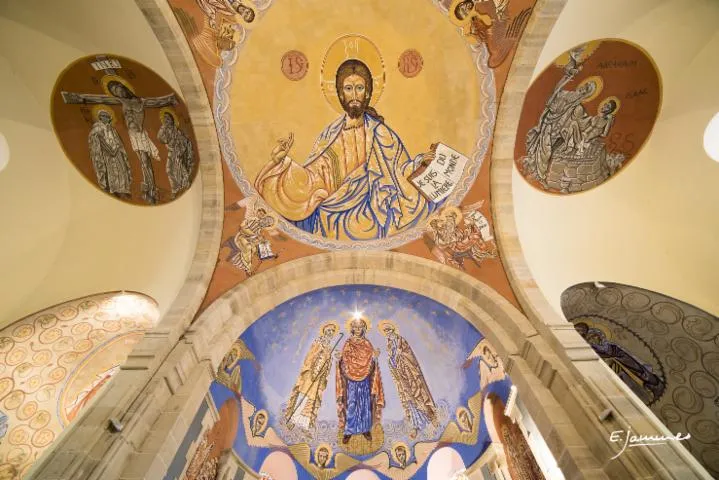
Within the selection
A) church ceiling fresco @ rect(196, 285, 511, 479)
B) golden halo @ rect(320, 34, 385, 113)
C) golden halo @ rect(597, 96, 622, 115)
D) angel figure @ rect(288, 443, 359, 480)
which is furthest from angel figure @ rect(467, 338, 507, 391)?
golden halo @ rect(320, 34, 385, 113)

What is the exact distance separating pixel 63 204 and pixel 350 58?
6.07 metres

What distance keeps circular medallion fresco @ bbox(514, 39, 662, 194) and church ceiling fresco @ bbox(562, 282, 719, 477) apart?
2.32 metres

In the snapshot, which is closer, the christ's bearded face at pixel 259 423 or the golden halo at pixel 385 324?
the christ's bearded face at pixel 259 423

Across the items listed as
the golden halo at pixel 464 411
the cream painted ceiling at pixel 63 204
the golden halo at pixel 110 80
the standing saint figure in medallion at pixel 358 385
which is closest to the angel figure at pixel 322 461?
the standing saint figure in medallion at pixel 358 385

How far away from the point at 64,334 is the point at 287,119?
6019 millimetres

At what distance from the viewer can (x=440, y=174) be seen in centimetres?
784

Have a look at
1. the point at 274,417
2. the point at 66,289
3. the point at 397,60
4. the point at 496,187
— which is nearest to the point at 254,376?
the point at 274,417

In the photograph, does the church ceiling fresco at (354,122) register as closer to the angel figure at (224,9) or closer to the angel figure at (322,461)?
the angel figure at (224,9)

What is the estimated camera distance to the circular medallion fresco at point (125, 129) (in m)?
6.43

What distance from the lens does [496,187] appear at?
24.4 feet

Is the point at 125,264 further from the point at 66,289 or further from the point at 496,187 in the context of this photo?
the point at 496,187

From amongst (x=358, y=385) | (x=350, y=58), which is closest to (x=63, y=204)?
(x=350, y=58)

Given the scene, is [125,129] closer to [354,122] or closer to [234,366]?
[354,122]

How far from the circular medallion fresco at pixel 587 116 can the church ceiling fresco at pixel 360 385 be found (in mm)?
3569
